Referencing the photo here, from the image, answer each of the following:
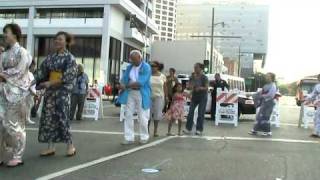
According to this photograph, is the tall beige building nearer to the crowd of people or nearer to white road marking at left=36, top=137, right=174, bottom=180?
the crowd of people

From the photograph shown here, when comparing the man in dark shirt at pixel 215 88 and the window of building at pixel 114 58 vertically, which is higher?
the window of building at pixel 114 58

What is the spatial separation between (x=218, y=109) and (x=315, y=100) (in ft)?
12.4

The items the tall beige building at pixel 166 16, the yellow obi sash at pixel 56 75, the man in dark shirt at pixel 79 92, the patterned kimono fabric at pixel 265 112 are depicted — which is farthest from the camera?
the tall beige building at pixel 166 16

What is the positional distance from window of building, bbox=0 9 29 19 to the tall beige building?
39.5 meters

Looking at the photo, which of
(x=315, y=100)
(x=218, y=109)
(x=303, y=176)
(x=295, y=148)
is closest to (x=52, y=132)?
(x=303, y=176)

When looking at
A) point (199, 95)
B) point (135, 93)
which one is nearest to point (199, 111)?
point (199, 95)

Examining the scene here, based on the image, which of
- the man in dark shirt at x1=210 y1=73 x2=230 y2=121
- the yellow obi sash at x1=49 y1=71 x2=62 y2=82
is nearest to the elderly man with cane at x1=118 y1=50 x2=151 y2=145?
the yellow obi sash at x1=49 y1=71 x2=62 y2=82

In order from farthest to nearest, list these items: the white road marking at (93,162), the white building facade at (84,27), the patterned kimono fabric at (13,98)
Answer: the white building facade at (84,27) < the patterned kimono fabric at (13,98) < the white road marking at (93,162)

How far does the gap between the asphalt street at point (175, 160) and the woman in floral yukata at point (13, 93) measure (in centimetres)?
37

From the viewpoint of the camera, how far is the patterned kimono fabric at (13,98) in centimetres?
803

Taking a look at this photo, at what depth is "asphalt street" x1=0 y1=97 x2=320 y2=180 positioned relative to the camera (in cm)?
779

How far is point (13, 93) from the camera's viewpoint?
809 cm

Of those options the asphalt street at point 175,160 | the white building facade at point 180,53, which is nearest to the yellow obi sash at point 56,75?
the asphalt street at point 175,160

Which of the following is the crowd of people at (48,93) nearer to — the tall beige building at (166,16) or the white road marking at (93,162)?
the white road marking at (93,162)
